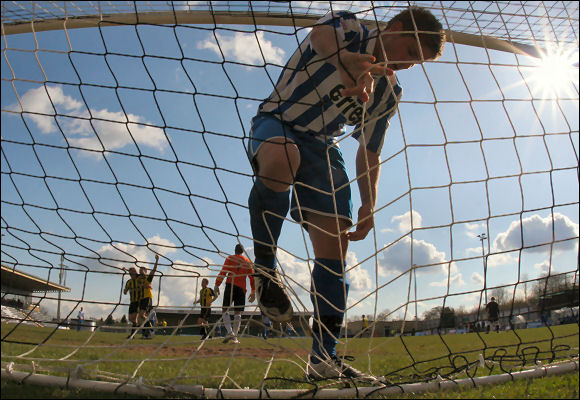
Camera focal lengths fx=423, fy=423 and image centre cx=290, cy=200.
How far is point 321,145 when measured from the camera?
1820mm

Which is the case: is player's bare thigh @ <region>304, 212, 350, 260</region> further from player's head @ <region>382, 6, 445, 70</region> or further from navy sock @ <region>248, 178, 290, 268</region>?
player's head @ <region>382, 6, 445, 70</region>

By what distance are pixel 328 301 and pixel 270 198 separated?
0.48 meters

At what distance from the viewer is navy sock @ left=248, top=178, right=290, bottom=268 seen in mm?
1652

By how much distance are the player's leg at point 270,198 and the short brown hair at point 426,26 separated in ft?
2.16

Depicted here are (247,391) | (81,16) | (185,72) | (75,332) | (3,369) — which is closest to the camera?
(247,391)

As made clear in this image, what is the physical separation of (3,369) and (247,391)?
2.54 ft

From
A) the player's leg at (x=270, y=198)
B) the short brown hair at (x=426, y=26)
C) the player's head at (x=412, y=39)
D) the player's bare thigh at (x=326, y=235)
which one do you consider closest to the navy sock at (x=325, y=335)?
the player's leg at (x=270, y=198)

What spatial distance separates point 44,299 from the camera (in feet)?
5.99

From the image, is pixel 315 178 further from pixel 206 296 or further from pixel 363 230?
pixel 206 296

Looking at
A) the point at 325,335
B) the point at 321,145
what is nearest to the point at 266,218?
the point at 321,145

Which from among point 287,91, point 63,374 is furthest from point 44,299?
point 287,91

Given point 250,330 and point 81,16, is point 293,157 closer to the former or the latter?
point 250,330

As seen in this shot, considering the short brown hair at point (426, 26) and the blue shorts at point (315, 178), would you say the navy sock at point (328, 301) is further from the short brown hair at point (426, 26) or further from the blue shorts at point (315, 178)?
the short brown hair at point (426, 26)

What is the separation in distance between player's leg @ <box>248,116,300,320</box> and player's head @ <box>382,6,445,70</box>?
0.55 metres
